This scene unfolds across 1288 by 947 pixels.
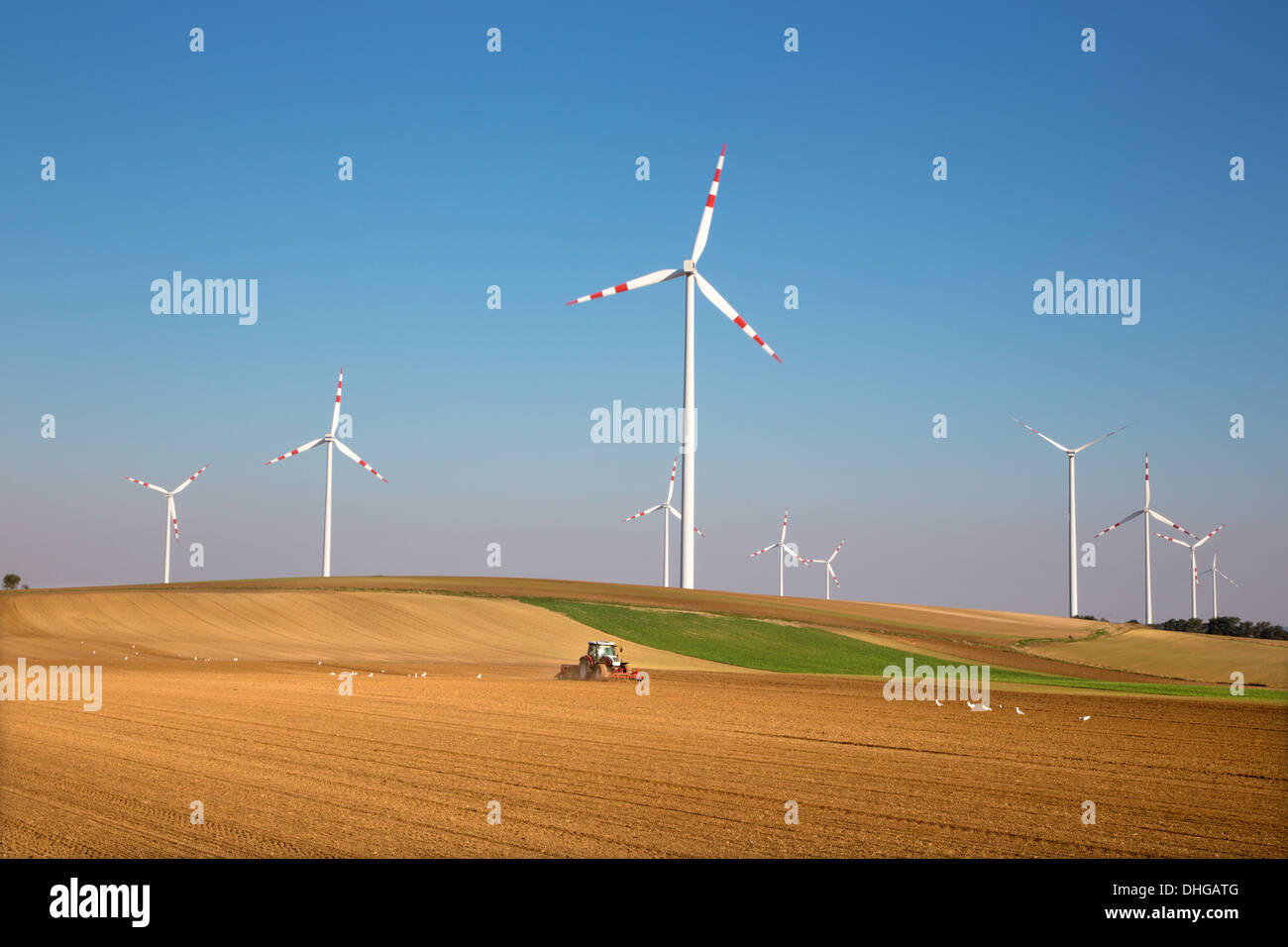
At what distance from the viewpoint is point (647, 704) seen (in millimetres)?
40094

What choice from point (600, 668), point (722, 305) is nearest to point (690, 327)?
point (722, 305)

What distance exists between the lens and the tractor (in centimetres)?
5341

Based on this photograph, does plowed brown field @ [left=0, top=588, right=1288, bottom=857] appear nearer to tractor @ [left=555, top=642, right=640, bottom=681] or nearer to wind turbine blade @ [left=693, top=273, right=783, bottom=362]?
tractor @ [left=555, top=642, right=640, bottom=681]

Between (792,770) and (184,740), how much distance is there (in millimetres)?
14962

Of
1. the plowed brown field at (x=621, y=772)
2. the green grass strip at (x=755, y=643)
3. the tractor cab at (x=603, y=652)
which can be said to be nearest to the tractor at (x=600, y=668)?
the tractor cab at (x=603, y=652)

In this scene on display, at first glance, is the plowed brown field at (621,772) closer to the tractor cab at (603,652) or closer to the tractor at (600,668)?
the tractor at (600,668)

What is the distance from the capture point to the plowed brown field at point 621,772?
16453 mm

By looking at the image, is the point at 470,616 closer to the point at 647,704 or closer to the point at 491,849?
the point at 647,704

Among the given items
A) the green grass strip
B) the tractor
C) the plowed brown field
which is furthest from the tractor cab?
the green grass strip

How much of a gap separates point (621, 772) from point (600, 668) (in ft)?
101

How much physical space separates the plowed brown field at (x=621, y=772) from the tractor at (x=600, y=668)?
3611mm

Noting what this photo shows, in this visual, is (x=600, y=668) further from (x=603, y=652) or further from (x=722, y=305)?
(x=722, y=305)

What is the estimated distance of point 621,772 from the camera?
23.2 m
